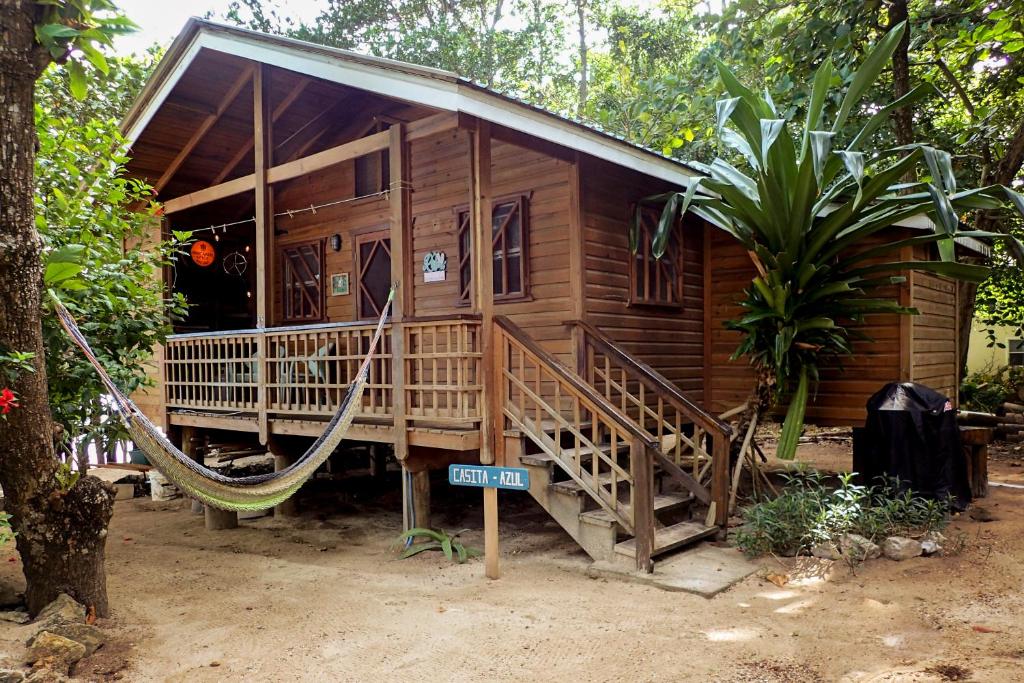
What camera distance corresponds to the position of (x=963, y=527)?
6004 millimetres

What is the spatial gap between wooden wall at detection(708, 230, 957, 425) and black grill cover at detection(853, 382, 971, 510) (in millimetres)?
776

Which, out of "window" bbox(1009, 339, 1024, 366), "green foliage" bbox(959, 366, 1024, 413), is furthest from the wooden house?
"window" bbox(1009, 339, 1024, 366)

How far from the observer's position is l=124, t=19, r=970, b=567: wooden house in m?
5.61

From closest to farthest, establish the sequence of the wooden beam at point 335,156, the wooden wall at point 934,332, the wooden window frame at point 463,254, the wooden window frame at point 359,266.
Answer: the wooden beam at point 335,156
the wooden wall at point 934,332
the wooden window frame at point 463,254
the wooden window frame at point 359,266

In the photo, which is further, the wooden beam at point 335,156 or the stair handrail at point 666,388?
the stair handrail at point 666,388

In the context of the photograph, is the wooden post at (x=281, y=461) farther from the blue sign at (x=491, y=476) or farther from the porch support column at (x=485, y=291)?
the blue sign at (x=491, y=476)

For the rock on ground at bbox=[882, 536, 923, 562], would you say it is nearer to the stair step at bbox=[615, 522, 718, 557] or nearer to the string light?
the stair step at bbox=[615, 522, 718, 557]

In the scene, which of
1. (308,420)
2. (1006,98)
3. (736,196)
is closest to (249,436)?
(308,420)

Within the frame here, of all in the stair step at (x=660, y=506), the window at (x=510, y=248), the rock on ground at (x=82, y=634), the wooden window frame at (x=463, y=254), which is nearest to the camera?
the rock on ground at (x=82, y=634)

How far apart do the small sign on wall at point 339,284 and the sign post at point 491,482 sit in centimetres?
485

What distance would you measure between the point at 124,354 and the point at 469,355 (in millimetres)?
2525

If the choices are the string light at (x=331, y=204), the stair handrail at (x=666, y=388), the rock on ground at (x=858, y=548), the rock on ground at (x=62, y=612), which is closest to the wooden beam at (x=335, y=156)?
the string light at (x=331, y=204)

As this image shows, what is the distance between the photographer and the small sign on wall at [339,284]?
9398mm

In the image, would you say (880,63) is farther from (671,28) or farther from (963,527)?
(671,28)
